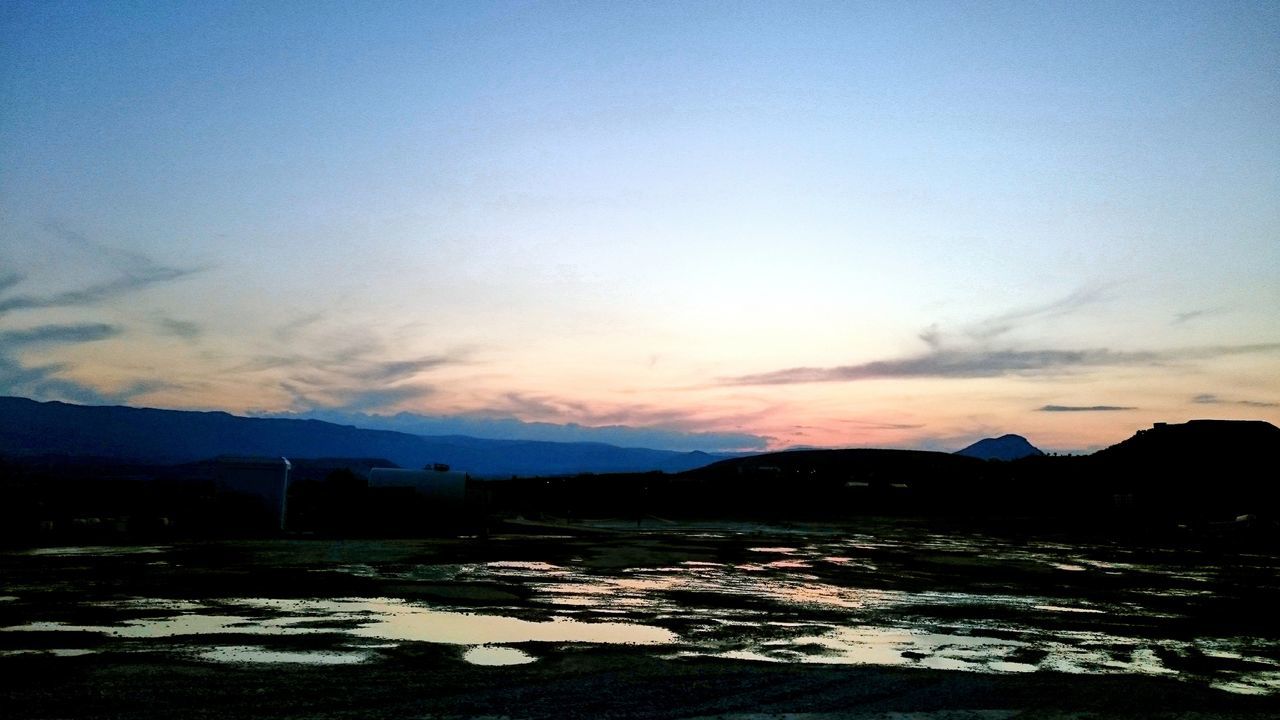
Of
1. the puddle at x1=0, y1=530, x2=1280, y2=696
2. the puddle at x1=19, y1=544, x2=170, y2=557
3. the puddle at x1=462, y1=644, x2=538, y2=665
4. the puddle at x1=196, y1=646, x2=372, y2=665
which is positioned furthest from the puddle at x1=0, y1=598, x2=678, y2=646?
the puddle at x1=19, y1=544, x2=170, y2=557

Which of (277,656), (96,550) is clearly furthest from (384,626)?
(96,550)

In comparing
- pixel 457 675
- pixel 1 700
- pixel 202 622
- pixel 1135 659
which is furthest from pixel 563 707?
pixel 1135 659

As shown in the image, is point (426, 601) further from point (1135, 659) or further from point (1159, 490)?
point (1159, 490)

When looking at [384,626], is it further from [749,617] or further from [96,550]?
[96,550]

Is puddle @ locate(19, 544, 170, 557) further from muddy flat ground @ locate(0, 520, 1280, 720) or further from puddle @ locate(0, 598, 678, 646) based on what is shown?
puddle @ locate(0, 598, 678, 646)

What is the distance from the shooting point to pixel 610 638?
13477 millimetres

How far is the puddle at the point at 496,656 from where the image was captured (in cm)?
1142

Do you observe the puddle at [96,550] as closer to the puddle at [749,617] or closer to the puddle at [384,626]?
the puddle at [749,617]

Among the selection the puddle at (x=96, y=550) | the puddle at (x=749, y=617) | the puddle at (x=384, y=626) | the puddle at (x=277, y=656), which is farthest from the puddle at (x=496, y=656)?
the puddle at (x=96, y=550)

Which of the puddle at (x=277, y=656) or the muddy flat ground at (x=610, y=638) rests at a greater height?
the puddle at (x=277, y=656)

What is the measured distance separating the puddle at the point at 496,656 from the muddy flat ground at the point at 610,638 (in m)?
0.04

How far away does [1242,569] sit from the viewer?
28922 mm

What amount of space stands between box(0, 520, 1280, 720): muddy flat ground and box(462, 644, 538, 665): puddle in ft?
0.12

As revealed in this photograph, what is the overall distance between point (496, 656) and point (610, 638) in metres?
2.15
